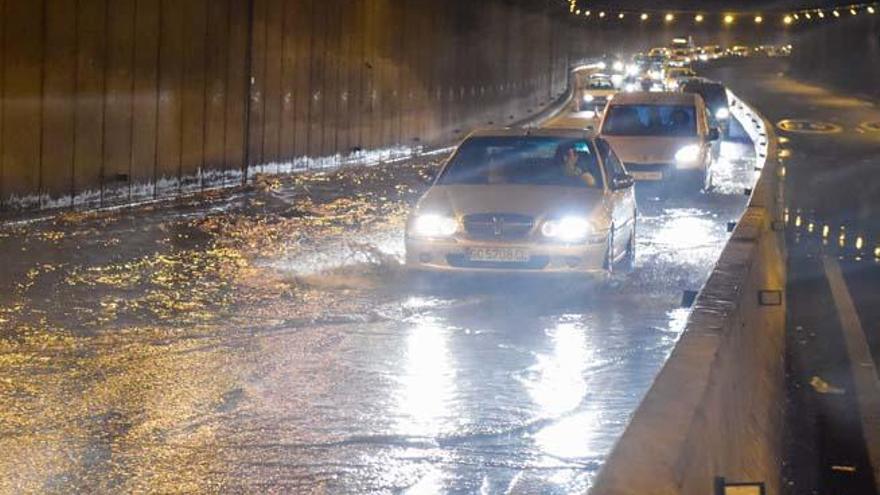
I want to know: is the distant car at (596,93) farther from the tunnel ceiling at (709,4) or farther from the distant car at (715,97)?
the tunnel ceiling at (709,4)

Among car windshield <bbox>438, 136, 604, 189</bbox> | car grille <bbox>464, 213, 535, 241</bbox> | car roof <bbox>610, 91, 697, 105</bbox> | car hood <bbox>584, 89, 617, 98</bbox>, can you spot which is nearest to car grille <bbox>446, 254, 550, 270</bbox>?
car grille <bbox>464, 213, 535, 241</bbox>

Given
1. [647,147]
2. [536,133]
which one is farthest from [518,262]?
[647,147]

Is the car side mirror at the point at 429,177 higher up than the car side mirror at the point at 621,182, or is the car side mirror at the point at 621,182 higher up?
the car side mirror at the point at 621,182

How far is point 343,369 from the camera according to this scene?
1012 cm

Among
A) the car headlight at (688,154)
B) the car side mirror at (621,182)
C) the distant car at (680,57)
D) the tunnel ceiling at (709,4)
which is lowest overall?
the distant car at (680,57)

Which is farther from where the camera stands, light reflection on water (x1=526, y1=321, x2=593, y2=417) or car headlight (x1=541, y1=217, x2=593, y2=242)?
car headlight (x1=541, y1=217, x2=593, y2=242)

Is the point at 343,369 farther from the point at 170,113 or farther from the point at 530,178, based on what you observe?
the point at 170,113

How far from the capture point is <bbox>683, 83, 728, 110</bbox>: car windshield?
144 ft

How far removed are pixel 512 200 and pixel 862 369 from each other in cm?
382

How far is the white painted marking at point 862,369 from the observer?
9.26 metres

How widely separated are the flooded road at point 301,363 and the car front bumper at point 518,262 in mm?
256

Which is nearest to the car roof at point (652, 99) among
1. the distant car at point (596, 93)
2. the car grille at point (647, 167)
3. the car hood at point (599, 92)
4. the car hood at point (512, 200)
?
the car grille at point (647, 167)

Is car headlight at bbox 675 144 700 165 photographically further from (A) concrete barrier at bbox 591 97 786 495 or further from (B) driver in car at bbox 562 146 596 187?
(A) concrete barrier at bbox 591 97 786 495

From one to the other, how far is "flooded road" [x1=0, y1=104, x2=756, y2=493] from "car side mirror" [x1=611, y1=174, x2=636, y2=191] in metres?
0.85
